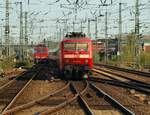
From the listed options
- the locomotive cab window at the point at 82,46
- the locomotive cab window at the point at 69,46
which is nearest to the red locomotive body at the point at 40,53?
the locomotive cab window at the point at 69,46

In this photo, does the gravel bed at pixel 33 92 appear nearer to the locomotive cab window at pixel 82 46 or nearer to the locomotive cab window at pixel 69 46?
the locomotive cab window at pixel 69 46

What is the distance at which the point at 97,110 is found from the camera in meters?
12.1

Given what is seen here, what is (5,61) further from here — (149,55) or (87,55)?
(149,55)

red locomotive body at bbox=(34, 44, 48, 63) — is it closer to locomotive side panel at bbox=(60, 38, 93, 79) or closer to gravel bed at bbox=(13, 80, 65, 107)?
locomotive side panel at bbox=(60, 38, 93, 79)

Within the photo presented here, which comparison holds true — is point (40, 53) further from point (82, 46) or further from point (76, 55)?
point (76, 55)

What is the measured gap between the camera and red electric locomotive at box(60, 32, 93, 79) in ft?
85.4

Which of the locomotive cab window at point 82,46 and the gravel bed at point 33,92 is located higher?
the locomotive cab window at point 82,46

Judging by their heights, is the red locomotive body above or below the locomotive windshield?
below

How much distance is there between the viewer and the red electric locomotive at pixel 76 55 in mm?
26016

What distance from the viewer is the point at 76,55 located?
2606cm

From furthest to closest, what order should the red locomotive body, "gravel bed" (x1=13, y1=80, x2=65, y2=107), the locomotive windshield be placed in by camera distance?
the red locomotive body
the locomotive windshield
"gravel bed" (x1=13, y1=80, x2=65, y2=107)

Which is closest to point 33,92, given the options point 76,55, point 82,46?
point 76,55

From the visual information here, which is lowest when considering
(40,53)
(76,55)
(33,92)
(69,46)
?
(33,92)

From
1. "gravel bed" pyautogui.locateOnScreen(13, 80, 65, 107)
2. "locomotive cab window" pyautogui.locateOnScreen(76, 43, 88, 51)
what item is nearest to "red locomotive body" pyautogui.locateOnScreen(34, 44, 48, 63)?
"locomotive cab window" pyautogui.locateOnScreen(76, 43, 88, 51)
